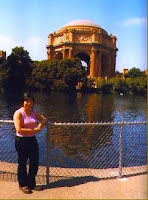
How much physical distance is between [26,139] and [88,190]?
1.60 metres

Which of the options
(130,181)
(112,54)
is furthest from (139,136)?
(112,54)

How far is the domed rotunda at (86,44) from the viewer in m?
118

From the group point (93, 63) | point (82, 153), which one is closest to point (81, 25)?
point (93, 63)

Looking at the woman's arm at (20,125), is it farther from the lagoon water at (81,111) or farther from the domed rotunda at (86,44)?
the domed rotunda at (86,44)

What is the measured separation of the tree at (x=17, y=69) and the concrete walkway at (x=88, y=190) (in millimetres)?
71730

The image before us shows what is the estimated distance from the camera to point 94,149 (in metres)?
15.2

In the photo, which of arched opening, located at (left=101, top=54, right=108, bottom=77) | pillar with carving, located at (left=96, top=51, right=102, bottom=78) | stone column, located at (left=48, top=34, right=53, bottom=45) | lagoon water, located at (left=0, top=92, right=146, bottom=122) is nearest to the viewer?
lagoon water, located at (left=0, top=92, right=146, bottom=122)

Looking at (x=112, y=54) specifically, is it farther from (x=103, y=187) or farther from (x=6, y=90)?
(x=103, y=187)

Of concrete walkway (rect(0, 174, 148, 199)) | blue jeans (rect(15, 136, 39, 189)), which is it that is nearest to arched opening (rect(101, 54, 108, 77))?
concrete walkway (rect(0, 174, 148, 199))

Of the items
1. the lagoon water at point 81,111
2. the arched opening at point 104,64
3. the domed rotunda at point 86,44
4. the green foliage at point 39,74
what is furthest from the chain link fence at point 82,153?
the arched opening at point 104,64

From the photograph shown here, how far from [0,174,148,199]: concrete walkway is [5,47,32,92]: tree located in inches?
2824

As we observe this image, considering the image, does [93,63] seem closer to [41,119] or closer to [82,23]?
[82,23]

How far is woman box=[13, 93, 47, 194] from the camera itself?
20.6 feet

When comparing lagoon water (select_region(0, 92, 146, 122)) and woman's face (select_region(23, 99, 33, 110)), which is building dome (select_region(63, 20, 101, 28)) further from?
woman's face (select_region(23, 99, 33, 110))
